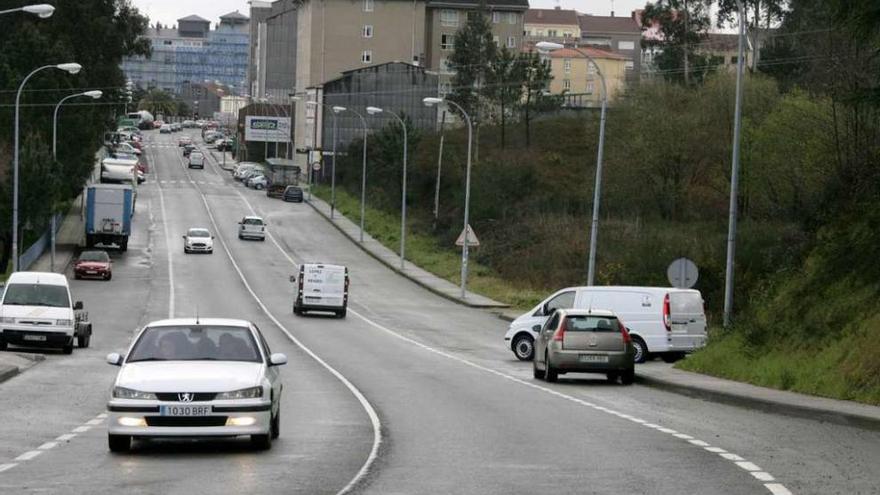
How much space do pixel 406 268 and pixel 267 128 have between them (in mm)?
78936

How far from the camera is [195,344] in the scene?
715 inches

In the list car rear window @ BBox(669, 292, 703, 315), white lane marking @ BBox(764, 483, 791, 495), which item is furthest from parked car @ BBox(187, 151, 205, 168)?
white lane marking @ BBox(764, 483, 791, 495)

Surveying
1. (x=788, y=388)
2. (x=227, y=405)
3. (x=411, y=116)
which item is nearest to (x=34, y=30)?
(x=411, y=116)

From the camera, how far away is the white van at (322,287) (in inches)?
2366

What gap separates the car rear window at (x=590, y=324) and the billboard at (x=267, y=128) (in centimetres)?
13272

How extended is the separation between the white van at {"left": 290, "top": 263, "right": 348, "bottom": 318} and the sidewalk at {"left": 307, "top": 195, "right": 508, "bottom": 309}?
8861mm

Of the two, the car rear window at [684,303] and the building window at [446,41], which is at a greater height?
the building window at [446,41]

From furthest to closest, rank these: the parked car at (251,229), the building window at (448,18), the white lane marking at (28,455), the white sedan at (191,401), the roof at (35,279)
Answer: the building window at (448,18)
the parked car at (251,229)
the roof at (35,279)
the white sedan at (191,401)
the white lane marking at (28,455)

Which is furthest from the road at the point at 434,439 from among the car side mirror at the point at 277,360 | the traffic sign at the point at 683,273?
the traffic sign at the point at 683,273

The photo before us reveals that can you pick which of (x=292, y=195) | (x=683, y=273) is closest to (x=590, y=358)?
(x=683, y=273)

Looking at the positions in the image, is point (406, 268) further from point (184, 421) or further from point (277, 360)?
point (184, 421)

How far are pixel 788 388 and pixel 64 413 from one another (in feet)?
40.0

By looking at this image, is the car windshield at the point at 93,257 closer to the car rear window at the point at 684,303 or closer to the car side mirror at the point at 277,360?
the car rear window at the point at 684,303

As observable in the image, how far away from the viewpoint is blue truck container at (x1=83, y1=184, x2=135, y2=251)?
84.1m
